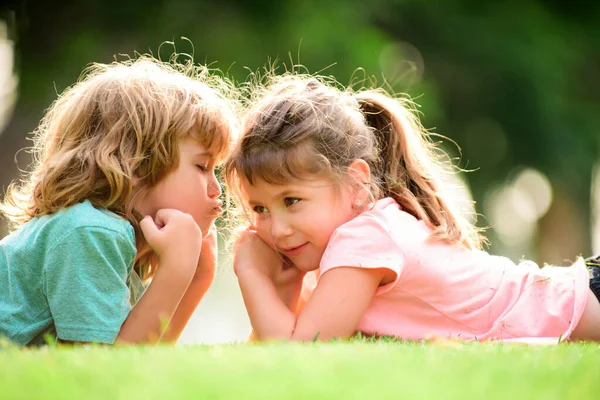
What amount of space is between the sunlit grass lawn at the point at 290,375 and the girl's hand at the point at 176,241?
4.44 ft

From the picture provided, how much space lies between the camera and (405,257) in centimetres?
412

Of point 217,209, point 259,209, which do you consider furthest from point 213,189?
point 259,209

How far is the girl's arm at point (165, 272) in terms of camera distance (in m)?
3.88

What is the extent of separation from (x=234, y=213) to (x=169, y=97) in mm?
817

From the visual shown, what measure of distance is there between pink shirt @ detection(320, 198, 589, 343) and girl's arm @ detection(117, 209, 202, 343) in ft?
2.19

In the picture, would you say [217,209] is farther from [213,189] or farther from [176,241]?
[176,241]

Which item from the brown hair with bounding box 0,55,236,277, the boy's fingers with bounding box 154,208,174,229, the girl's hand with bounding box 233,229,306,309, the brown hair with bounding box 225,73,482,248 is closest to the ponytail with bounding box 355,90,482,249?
the brown hair with bounding box 225,73,482,248

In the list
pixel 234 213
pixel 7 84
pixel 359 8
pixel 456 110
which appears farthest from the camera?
pixel 456 110

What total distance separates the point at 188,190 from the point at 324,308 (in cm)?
100

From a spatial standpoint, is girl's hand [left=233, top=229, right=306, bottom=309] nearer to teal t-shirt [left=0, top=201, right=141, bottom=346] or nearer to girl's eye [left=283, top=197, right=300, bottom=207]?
girl's eye [left=283, top=197, right=300, bottom=207]

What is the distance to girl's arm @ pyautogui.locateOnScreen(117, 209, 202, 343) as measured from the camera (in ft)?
12.7

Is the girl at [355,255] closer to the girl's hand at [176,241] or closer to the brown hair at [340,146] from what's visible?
the brown hair at [340,146]

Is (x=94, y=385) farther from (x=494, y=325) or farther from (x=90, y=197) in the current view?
(x=494, y=325)

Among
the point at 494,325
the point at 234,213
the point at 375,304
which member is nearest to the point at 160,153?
the point at 234,213
